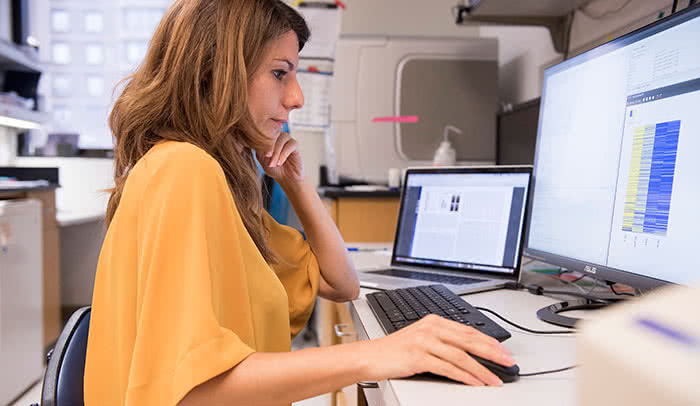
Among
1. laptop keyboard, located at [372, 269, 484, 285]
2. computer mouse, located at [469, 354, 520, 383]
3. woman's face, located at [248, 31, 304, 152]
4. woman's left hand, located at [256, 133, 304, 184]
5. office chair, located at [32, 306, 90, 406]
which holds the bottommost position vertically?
office chair, located at [32, 306, 90, 406]

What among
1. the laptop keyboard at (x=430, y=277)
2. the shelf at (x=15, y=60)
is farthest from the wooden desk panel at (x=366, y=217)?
the shelf at (x=15, y=60)

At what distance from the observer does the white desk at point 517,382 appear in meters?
0.51

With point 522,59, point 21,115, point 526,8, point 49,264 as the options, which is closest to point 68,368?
point 526,8

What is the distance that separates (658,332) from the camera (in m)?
0.21

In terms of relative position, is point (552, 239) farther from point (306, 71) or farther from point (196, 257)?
point (306, 71)

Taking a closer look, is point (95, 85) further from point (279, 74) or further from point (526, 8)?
point (279, 74)

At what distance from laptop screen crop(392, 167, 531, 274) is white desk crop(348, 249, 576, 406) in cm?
24

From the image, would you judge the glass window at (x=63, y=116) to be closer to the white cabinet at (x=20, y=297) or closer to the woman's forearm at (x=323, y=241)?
the white cabinet at (x=20, y=297)

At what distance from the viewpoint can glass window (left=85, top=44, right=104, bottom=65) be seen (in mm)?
3936

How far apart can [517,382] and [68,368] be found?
0.60 metres

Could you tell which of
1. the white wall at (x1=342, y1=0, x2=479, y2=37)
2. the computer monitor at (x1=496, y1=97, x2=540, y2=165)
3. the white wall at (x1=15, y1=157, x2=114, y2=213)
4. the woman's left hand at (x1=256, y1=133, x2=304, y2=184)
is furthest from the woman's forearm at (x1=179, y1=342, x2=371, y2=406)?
the white wall at (x1=15, y1=157, x2=114, y2=213)

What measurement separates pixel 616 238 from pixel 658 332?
661 millimetres

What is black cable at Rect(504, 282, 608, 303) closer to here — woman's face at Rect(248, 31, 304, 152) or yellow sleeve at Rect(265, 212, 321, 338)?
yellow sleeve at Rect(265, 212, 321, 338)

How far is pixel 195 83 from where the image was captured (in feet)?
2.54
